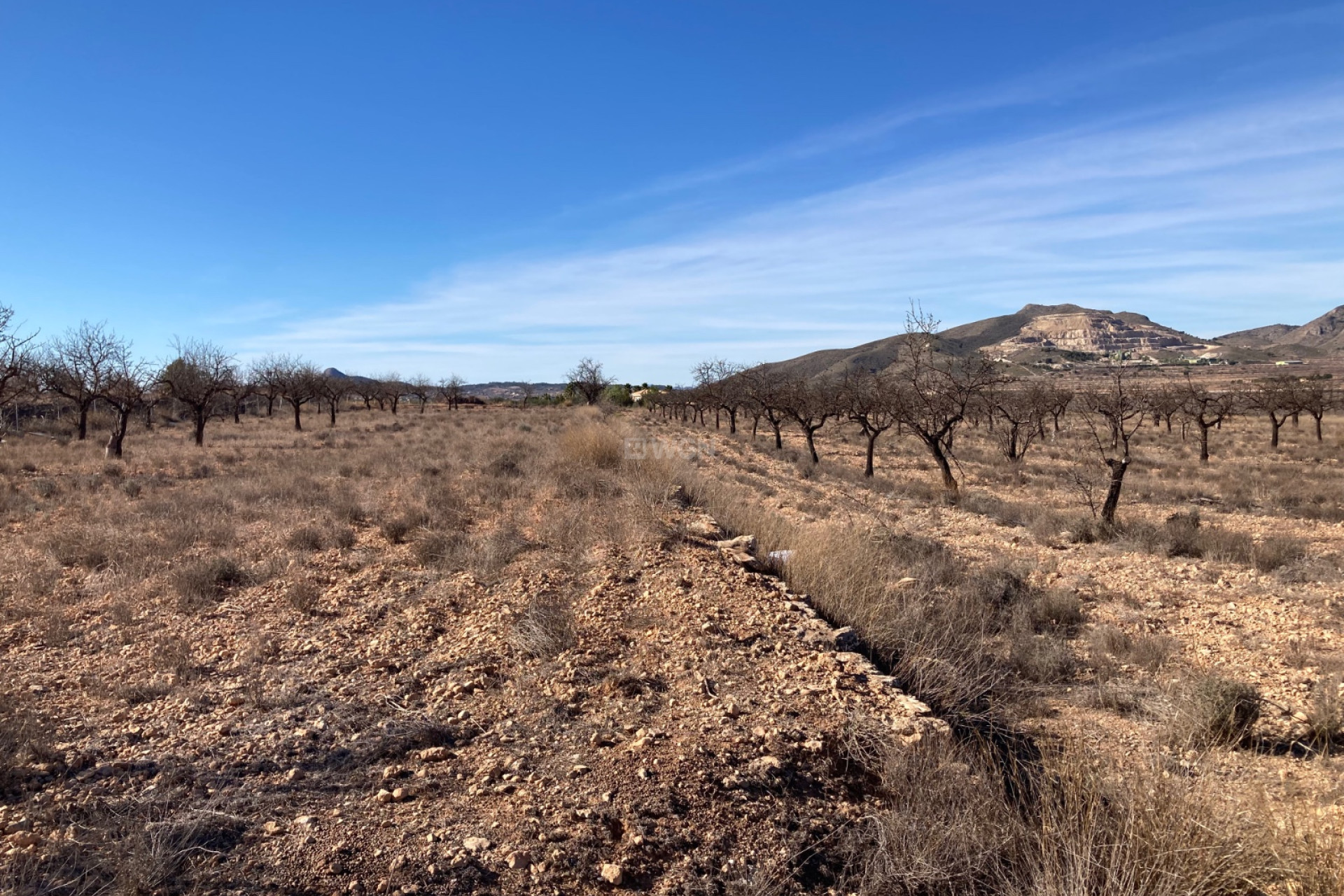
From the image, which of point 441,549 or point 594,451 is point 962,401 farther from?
point 441,549

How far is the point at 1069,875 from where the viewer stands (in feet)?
8.51

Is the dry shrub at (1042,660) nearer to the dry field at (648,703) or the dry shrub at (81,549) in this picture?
the dry field at (648,703)

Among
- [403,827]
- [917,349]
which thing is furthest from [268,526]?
[917,349]

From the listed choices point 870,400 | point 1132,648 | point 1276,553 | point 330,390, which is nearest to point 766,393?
point 870,400

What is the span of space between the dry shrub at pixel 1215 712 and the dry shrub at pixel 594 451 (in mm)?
9780

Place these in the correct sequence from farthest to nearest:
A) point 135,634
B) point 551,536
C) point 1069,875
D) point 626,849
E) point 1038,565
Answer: point 1038,565
point 551,536
point 135,634
point 626,849
point 1069,875

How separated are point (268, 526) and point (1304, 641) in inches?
489

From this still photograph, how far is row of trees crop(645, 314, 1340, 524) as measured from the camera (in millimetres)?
16250

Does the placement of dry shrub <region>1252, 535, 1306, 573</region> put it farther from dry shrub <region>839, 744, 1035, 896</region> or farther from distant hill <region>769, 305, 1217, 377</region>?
distant hill <region>769, 305, 1217, 377</region>

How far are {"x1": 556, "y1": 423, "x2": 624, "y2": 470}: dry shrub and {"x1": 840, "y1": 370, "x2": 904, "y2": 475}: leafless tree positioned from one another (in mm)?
7737

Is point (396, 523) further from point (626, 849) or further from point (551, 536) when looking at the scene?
point (626, 849)

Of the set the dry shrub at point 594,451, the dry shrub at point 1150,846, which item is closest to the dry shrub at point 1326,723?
the dry shrub at point 1150,846

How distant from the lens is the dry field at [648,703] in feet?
9.48

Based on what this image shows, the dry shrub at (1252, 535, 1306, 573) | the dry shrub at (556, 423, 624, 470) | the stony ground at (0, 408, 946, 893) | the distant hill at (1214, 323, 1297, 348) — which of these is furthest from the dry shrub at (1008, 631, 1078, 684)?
the distant hill at (1214, 323, 1297, 348)
